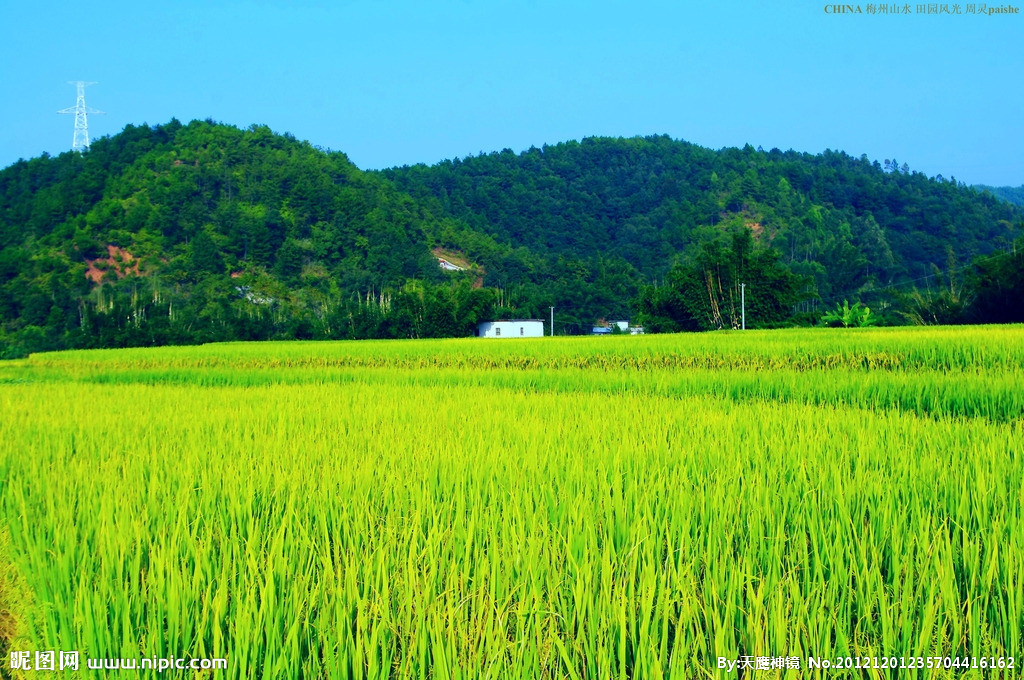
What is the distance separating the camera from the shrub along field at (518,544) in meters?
1.32

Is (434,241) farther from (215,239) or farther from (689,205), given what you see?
(689,205)

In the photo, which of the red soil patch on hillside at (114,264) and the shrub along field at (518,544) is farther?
the red soil patch on hillside at (114,264)

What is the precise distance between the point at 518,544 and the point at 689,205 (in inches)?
3545

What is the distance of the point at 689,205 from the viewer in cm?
8712

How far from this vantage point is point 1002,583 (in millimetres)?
A: 1570

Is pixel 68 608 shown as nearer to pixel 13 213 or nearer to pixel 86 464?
pixel 86 464

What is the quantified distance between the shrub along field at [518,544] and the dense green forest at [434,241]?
32.7 m

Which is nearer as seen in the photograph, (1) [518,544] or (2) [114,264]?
(1) [518,544]

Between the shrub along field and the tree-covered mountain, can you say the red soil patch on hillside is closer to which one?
the tree-covered mountain

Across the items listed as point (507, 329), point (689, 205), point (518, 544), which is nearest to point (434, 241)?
point (689, 205)

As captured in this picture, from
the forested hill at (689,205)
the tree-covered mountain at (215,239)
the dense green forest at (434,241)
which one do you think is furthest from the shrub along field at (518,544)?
the forested hill at (689,205)

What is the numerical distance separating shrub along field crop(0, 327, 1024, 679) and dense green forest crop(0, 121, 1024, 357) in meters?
32.7

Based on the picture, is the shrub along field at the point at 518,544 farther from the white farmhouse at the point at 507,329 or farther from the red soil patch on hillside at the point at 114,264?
the red soil patch on hillside at the point at 114,264

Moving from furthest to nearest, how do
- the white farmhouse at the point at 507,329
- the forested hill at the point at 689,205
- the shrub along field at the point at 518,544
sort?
1. the forested hill at the point at 689,205
2. the white farmhouse at the point at 507,329
3. the shrub along field at the point at 518,544
